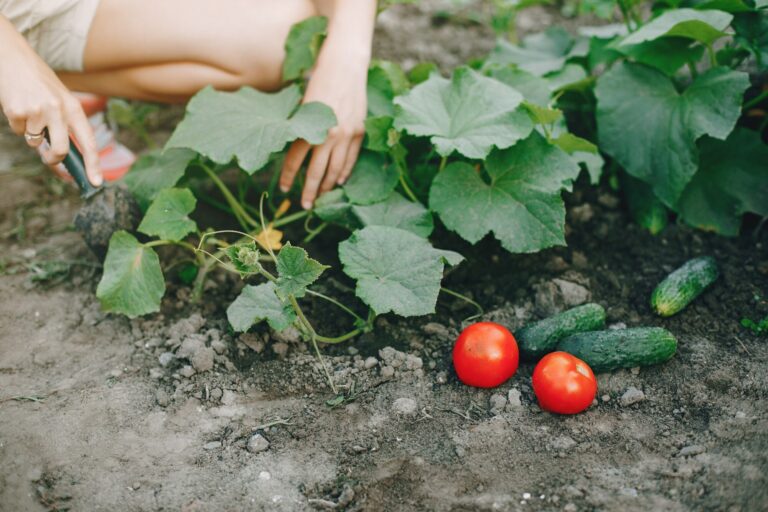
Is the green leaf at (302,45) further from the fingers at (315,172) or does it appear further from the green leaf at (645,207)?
the green leaf at (645,207)

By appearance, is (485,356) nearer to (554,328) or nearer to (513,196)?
(554,328)

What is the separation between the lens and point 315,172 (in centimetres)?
277

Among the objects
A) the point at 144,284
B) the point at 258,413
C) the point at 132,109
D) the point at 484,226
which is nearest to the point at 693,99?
the point at 484,226

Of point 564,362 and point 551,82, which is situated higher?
point 551,82

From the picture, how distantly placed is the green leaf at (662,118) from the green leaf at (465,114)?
0.53 m

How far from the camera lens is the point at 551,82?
3.16 meters

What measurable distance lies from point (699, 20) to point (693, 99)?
333 millimetres

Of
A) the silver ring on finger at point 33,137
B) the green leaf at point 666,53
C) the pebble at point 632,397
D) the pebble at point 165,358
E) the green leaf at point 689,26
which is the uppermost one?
the silver ring on finger at point 33,137

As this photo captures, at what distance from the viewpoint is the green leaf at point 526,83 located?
2.97 m

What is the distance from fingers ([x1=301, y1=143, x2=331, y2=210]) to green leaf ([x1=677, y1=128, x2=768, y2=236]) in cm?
155

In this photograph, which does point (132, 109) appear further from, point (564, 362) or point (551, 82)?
point (564, 362)

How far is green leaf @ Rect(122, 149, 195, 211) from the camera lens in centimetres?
281

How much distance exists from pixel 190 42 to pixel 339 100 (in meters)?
0.79

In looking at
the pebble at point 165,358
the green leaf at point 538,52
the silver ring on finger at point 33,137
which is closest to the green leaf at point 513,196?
the green leaf at point 538,52
